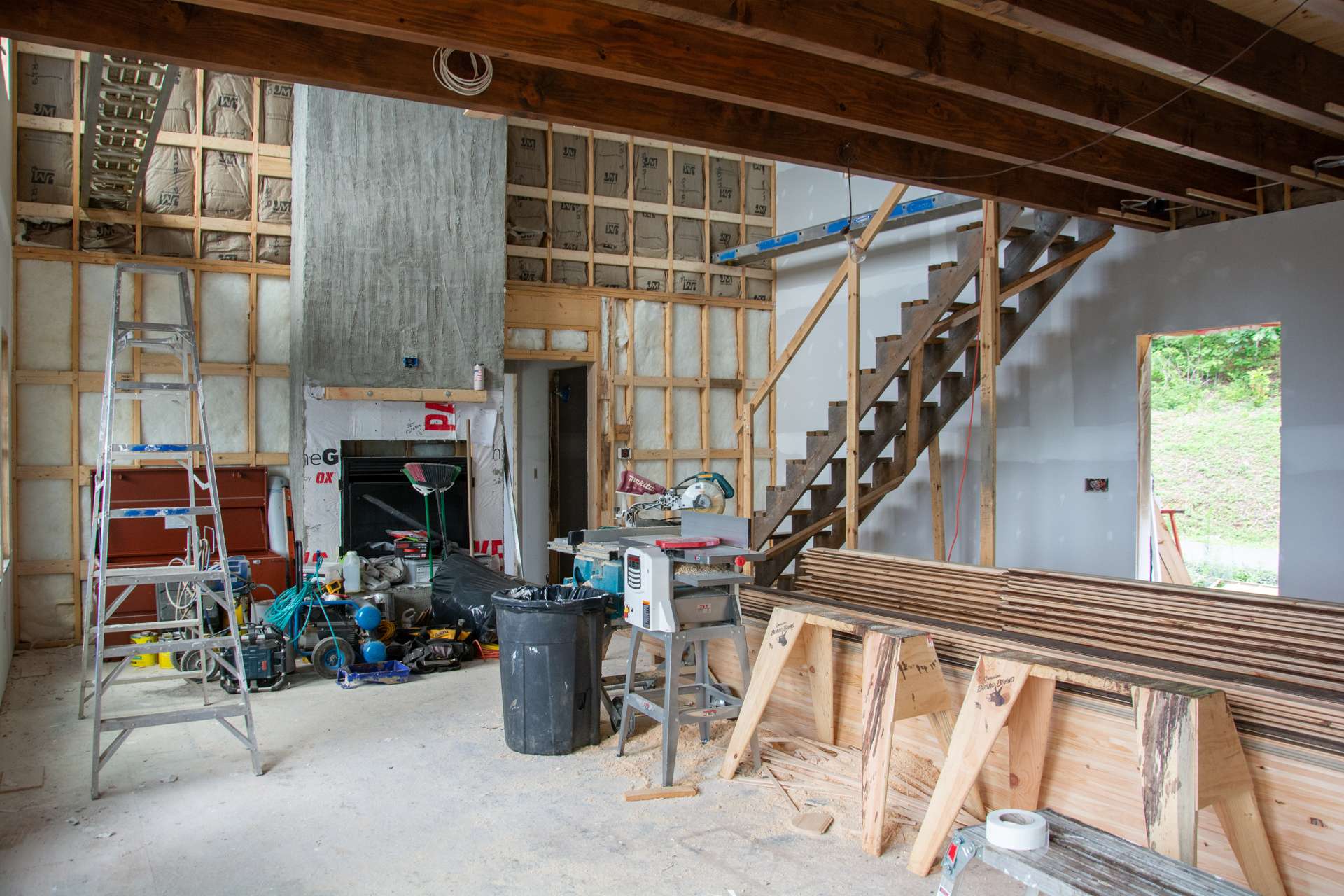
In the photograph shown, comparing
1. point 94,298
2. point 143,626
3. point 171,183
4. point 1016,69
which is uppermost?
point 171,183

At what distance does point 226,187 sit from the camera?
7.62 meters

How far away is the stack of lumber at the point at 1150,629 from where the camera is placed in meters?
3.18

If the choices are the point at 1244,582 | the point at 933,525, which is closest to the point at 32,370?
the point at 933,525

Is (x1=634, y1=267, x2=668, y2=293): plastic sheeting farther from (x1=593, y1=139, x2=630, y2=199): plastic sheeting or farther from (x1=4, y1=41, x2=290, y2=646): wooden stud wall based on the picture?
(x1=4, y1=41, x2=290, y2=646): wooden stud wall

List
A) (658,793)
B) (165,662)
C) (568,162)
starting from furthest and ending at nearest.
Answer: (568,162) < (165,662) < (658,793)

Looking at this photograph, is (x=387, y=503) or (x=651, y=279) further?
(x=651, y=279)

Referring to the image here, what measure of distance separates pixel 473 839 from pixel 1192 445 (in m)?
12.8

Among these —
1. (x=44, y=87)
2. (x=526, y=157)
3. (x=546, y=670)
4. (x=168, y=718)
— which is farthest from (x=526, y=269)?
(x=168, y=718)

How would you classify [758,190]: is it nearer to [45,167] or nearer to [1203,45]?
[45,167]

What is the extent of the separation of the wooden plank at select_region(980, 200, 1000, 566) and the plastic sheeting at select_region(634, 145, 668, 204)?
14.8ft

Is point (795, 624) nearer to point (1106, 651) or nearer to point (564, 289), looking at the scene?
point (1106, 651)

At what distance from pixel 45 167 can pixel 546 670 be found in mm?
5687

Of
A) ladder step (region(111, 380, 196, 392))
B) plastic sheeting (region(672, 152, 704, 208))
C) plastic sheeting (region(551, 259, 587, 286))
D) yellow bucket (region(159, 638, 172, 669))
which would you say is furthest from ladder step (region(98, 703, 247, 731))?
plastic sheeting (region(672, 152, 704, 208))

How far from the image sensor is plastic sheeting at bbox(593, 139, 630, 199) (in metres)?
9.06
